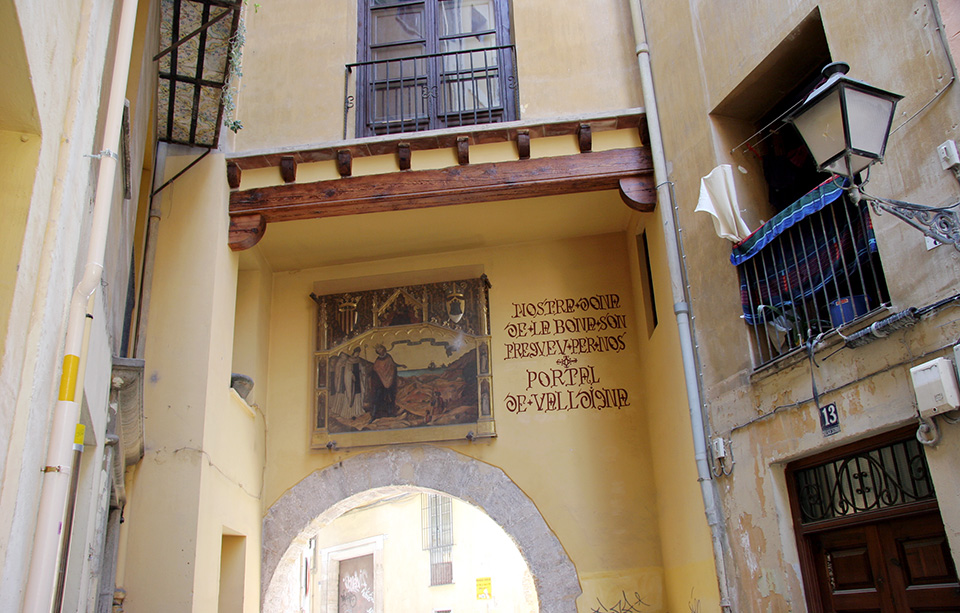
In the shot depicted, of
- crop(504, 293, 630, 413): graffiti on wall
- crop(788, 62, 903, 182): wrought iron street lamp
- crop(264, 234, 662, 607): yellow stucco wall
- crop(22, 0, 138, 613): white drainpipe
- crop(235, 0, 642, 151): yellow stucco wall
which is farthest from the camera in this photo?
crop(504, 293, 630, 413): graffiti on wall

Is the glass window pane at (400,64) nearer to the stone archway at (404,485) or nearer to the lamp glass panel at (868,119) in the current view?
the stone archway at (404,485)

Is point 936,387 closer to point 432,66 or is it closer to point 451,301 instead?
point 451,301

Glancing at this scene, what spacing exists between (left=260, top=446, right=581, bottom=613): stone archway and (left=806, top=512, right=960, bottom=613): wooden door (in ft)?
8.89

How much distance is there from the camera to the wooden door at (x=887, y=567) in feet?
11.7

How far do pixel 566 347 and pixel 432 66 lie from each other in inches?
110

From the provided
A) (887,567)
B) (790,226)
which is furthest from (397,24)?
(887,567)

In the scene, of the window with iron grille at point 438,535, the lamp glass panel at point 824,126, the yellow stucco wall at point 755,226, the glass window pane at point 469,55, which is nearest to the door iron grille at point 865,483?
the yellow stucco wall at point 755,226

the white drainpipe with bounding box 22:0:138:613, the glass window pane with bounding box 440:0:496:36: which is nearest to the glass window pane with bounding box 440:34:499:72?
the glass window pane with bounding box 440:0:496:36

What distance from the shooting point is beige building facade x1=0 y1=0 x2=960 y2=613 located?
3146mm

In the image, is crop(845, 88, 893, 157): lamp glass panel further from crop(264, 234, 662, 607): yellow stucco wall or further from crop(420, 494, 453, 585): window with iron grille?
crop(420, 494, 453, 585): window with iron grille

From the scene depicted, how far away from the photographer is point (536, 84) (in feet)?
22.0

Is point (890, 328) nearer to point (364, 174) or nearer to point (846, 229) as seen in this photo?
point (846, 229)

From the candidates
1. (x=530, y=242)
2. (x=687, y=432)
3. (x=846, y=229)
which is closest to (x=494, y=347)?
(x=530, y=242)

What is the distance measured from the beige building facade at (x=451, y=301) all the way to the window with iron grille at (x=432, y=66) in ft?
0.12
